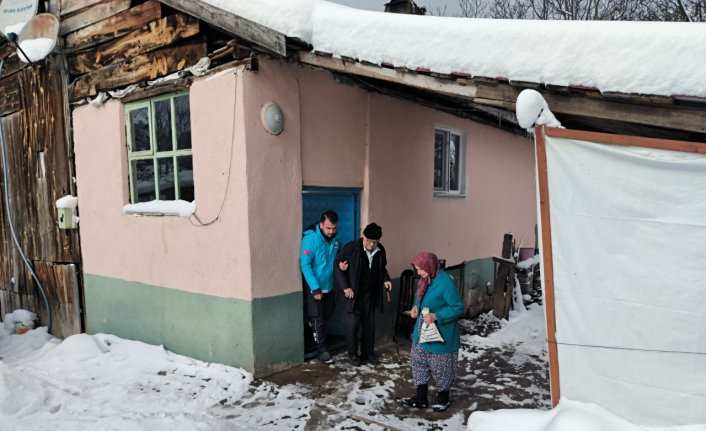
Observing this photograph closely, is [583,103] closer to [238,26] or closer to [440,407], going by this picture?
[440,407]

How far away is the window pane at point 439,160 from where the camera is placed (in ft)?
25.7

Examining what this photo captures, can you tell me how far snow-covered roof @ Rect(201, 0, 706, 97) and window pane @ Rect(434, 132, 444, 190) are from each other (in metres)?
3.95

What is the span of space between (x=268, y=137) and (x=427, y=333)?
2568mm

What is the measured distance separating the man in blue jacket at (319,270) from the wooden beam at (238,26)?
191 centimetres

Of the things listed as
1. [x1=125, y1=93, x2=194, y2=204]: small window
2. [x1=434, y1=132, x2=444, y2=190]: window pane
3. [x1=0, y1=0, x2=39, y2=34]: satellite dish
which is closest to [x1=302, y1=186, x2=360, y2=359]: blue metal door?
[x1=125, y1=93, x2=194, y2=204]: small window

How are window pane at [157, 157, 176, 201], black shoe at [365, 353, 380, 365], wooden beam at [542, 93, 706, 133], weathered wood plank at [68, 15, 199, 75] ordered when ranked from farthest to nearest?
window pane at [157, 157, 176, 201], black shoe at [365, 353, 380, 365], weathered wood plank at [68, 15, 199, 75], wooden beam at [542, 93, 706, 133]

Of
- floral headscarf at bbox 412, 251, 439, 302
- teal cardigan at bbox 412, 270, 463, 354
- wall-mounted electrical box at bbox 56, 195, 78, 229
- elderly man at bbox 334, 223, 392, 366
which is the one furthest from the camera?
wall-mounted electrical box at bbox 56, 195, 78, 229

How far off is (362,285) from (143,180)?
320 cm

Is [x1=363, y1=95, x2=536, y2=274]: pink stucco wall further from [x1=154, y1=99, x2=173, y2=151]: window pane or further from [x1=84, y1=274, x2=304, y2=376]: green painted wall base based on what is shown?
[x1=154, y1=99, x2=173, y2=151]: window pane

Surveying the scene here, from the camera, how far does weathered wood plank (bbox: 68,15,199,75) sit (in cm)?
504

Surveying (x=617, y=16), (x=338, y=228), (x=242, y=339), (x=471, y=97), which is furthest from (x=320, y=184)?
(x=617, y=16)

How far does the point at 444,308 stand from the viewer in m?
4.00

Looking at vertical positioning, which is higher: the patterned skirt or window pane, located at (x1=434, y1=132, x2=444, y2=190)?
window pane, located at (x1=434, y1=132, x2=444, y2=190)

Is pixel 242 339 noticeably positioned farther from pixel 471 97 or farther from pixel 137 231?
pixel 471 97
